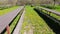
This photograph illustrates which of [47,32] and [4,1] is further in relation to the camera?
[4,1]

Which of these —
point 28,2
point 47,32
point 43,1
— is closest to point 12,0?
point 28,2

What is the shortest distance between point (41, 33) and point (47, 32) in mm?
413

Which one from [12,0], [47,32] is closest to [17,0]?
[12,0]

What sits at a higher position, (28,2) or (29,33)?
(29,33)

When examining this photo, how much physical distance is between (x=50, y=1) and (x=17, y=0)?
53.3 ft

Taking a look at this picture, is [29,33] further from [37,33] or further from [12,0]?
[12,0]

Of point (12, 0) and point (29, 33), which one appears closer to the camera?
point (29, 33)

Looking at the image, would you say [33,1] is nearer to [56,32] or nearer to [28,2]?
[28,2]

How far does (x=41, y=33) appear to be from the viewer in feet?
27.8

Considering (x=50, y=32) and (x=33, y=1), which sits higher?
(x=50, y=32)

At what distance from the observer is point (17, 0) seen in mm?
78875

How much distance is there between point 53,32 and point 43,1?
70.4 meters

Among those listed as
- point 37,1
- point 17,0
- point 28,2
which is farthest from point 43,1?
point 17,0

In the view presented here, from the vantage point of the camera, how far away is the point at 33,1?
79188 mm
